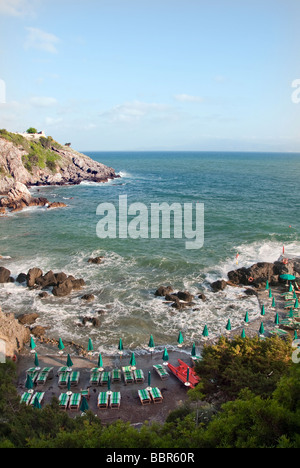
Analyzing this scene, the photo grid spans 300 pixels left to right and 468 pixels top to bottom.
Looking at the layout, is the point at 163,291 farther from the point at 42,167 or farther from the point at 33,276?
the point at 42,167

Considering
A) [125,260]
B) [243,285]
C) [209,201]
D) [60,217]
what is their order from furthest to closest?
[209,201]
[60,217]
[125,260]
[243,285]

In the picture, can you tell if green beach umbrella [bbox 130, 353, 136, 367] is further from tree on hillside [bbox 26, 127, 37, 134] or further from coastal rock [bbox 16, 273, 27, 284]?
tree on hillside [bbox 26, 127, 37, 134]

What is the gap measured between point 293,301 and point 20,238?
38022 mm

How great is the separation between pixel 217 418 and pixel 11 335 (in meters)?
17.0

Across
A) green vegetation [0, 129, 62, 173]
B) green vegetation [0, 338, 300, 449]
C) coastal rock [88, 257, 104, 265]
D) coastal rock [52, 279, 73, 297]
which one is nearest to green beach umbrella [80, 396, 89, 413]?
green vegetation [0, 338, 300, 449]

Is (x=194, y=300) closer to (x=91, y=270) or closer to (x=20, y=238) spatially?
(x=91, y=270)

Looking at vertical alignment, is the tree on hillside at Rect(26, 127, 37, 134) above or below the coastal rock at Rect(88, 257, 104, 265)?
above

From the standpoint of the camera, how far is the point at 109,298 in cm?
3225

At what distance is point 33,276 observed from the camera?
Answer: 114 feet

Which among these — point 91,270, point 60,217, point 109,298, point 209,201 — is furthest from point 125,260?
point 209,201

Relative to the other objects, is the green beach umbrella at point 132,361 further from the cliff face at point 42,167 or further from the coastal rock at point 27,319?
the cliff face at point 42,167

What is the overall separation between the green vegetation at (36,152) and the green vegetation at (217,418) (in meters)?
89.0

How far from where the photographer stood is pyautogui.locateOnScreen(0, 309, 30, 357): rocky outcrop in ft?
75.3

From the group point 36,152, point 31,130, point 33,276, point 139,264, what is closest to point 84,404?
point 33,276
